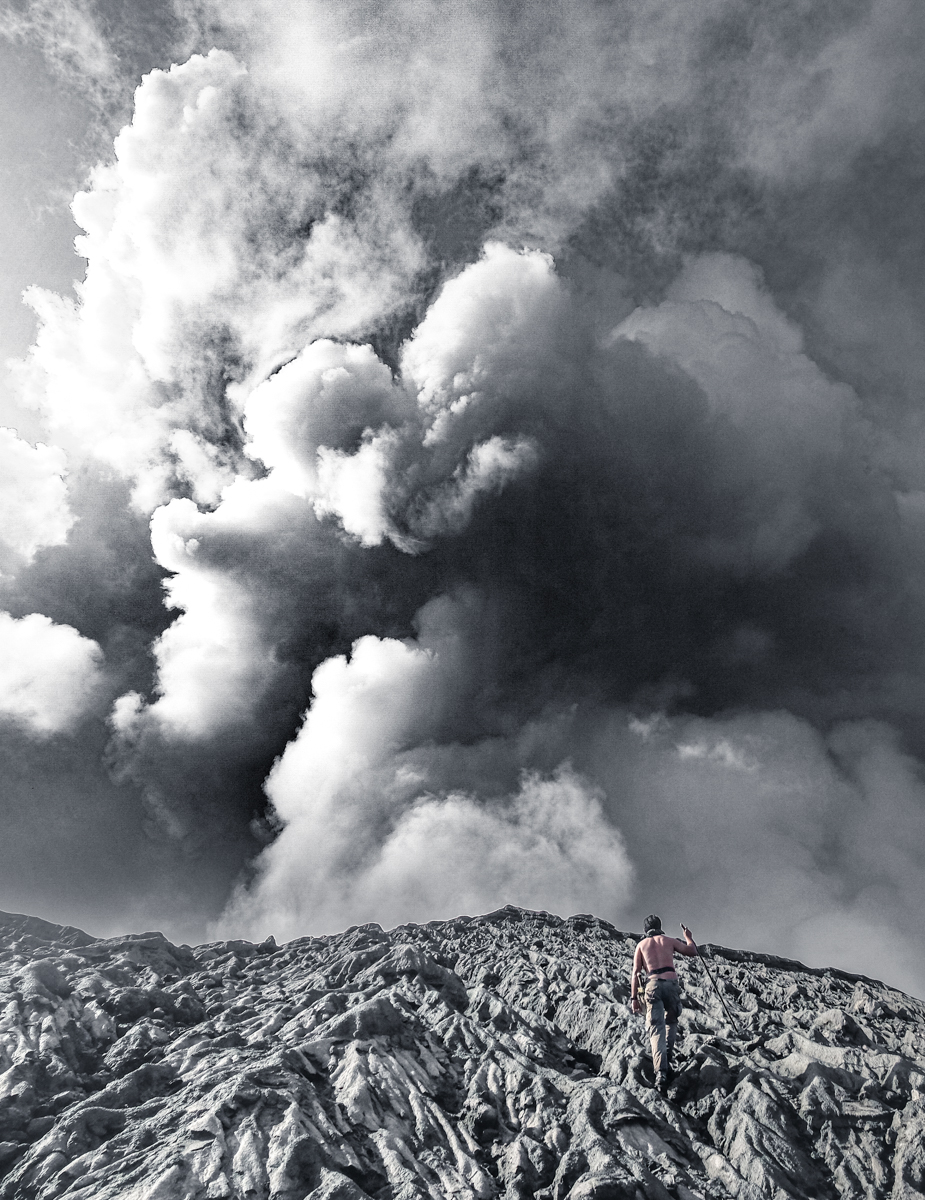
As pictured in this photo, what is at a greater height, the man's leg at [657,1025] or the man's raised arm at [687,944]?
the man's raised arm at [687,944]

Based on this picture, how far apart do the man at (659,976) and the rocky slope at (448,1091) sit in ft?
16.5

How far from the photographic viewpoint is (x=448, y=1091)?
126ft

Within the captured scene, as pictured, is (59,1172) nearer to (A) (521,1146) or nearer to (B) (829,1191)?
(A) (521,1146)

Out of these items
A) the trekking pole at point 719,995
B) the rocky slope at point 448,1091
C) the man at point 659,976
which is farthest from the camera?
the trekking pole at point 719,995

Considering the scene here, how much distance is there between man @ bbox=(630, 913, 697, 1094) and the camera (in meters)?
29.8

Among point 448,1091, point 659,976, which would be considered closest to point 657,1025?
point 659,976

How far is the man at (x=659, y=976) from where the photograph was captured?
2983 cm

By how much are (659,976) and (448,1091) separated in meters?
18.4

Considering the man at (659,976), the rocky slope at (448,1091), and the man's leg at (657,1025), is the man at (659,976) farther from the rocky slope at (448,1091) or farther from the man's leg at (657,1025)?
the rocky slope at (448,1091)

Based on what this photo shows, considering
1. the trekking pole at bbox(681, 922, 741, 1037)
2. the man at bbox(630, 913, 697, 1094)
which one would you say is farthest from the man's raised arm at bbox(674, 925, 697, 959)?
the trekking pole at bbox(681, 922, 741, 1037)

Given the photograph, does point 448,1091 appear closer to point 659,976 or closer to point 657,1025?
point 657,1025

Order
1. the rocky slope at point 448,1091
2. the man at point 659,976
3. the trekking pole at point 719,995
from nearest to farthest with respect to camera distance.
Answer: the rocky slope at point 448,1091, the man at point 659,976, the trekking pole at point 719,995

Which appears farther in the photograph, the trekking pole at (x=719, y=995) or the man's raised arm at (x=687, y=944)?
the trekking pole at (x=719, y=995)

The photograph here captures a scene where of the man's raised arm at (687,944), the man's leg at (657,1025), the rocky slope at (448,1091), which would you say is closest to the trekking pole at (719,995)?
the rocky slope at (448,1091)
